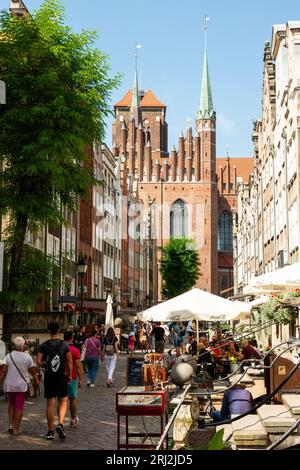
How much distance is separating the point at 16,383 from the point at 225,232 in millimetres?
102751

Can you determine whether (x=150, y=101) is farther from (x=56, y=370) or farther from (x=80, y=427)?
(x=56, y=370)

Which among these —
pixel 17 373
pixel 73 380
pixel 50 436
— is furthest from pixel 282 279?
pixel 50 436

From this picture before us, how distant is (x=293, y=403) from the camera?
9.21 metres

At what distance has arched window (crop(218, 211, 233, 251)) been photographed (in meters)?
113

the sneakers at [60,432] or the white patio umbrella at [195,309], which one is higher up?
the white patio umbrella at [195,309]

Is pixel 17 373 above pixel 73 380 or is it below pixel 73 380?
above

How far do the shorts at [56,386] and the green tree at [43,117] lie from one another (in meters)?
10.6

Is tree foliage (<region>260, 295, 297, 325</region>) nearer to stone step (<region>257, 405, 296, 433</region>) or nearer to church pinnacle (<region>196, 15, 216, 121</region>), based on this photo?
stone step (<region>257, 405, 296, 433</region>)

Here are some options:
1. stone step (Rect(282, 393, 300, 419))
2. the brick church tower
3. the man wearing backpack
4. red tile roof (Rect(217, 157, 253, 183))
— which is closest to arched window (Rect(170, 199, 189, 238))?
the brick church tower

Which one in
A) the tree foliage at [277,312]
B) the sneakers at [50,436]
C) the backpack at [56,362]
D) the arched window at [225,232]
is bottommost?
the sneakers at [50,436]

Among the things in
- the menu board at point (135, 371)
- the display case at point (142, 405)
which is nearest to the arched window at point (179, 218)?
the menu board at point (135, 371)

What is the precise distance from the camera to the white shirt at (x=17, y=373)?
1148 centimetres

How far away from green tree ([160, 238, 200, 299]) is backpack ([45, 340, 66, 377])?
83.0 metres

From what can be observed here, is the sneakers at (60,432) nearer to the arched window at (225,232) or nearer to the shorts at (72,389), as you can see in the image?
the shorts at (72,389)
